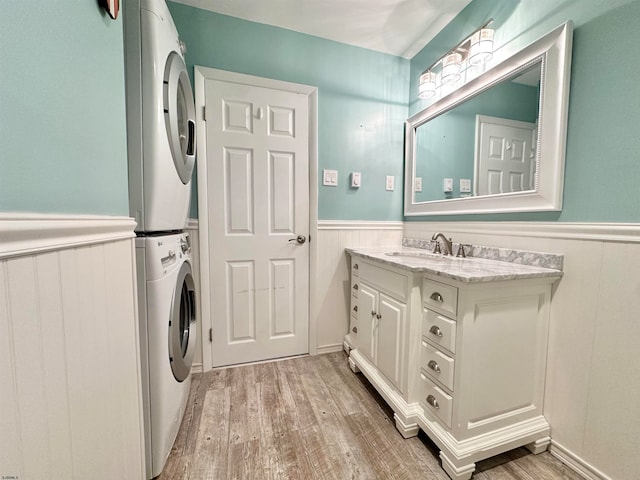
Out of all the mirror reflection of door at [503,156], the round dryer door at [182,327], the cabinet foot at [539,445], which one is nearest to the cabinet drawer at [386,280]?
the mirror reflection of door at [503,156]

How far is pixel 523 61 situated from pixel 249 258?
1919 mm

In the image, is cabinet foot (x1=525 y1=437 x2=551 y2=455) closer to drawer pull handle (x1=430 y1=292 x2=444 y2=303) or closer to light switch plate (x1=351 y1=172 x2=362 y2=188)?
drawer pull handle (x1=430 y1=292 x2=444 y2=303)

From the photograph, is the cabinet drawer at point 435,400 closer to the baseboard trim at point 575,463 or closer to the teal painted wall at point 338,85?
the baseboard trim at point 575,463

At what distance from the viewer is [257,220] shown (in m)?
1.86

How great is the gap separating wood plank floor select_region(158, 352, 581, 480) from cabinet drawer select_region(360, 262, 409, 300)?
675 millimetres

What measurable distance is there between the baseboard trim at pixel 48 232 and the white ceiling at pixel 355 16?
1746mm

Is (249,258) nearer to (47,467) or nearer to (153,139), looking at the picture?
(153,139)

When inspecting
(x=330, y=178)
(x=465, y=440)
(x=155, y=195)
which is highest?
(x=330, y=178)

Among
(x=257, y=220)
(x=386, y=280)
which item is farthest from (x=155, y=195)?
(x=386, y=280)

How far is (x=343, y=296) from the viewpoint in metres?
2.10

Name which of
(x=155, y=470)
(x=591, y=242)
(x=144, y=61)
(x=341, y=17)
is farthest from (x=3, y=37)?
(x=341, y=17)

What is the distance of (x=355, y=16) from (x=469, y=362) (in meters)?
2.14

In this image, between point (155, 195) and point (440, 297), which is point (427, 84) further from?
point (155, 195)

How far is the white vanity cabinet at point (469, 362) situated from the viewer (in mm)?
1058
